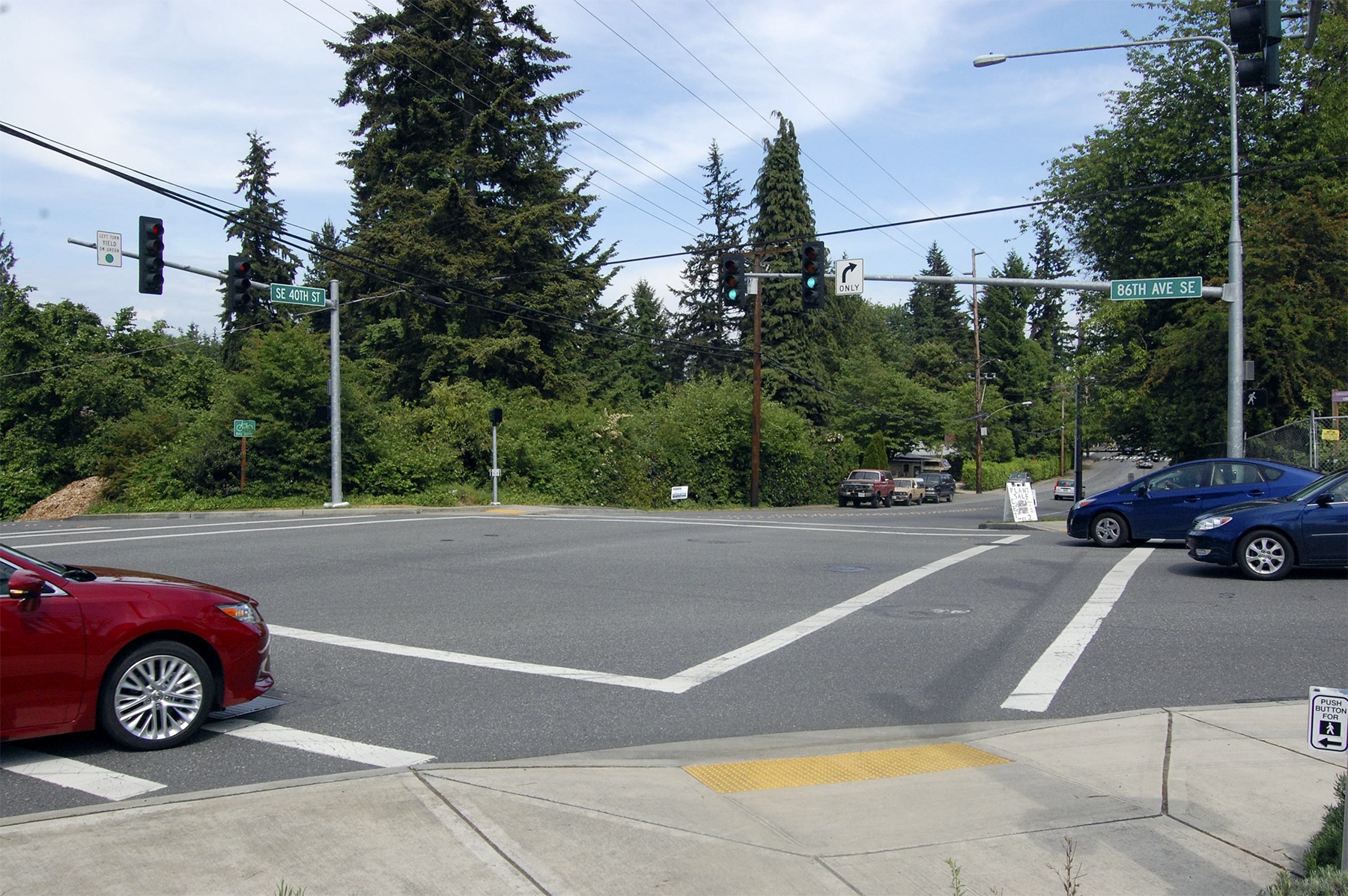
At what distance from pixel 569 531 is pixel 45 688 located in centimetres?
1566

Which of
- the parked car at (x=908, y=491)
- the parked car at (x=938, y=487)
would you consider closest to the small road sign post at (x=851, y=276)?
the parked car at (x=908, y=491)

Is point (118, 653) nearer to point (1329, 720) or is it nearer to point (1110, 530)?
point (1329, 720)

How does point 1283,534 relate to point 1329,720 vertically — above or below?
above

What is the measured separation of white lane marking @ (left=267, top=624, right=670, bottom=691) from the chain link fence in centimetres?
1731

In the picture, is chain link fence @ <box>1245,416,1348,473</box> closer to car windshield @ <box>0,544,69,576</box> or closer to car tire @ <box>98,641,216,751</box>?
car tire @ <box>98,641,216,751</box>

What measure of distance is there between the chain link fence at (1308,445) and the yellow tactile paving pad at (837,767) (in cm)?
1724

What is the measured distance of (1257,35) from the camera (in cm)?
1066

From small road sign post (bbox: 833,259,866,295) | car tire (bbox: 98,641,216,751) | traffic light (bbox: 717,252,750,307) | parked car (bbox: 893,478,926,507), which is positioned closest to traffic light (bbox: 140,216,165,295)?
traffic light (bbox: 717,252,750,307)

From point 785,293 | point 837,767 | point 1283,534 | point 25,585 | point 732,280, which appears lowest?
point 837,767

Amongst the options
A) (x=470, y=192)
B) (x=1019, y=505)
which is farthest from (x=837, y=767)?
(x=470, y=192)

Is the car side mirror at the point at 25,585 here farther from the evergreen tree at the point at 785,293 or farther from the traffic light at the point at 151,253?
the evergreen tree at the point at 785,293

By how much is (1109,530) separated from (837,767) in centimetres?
1320

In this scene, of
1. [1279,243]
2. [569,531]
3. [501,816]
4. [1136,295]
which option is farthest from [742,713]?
[1279,243]

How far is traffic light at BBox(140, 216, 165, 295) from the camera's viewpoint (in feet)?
67.4
